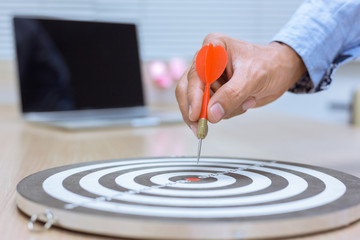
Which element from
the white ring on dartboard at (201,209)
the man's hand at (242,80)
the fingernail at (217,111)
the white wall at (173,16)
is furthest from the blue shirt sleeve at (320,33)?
the white wall at (173,16)

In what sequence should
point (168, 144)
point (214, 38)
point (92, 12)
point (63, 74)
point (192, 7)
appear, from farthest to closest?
point (192, 7) < point (92, 12) < point (63, 74) < point (168, 144) < point (214, 38)

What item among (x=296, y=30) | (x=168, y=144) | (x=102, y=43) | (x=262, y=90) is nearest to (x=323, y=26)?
(x=296, y=30)

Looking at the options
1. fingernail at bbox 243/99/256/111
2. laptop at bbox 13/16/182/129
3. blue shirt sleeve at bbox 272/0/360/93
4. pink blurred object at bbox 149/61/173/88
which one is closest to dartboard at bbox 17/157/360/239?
fingernail at bbox 243/99/256/111

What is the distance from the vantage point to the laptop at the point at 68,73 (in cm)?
145

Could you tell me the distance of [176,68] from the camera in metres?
2.37

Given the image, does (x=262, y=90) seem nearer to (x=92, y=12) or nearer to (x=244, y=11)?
(x=92, y=12)

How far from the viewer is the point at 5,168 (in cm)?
77

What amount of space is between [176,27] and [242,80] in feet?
6.44

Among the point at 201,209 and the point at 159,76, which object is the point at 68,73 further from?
the point at 201,209

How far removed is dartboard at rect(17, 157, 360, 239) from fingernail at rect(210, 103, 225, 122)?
7 cm

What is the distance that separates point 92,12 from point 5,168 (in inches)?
70.0

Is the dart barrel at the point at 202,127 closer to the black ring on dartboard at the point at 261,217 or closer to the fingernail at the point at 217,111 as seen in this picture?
the fingernail at the point at 217,111

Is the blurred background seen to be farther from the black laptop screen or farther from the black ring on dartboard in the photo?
the black ring on dartboard

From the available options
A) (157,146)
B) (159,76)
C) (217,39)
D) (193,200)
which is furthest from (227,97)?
(159,76)
